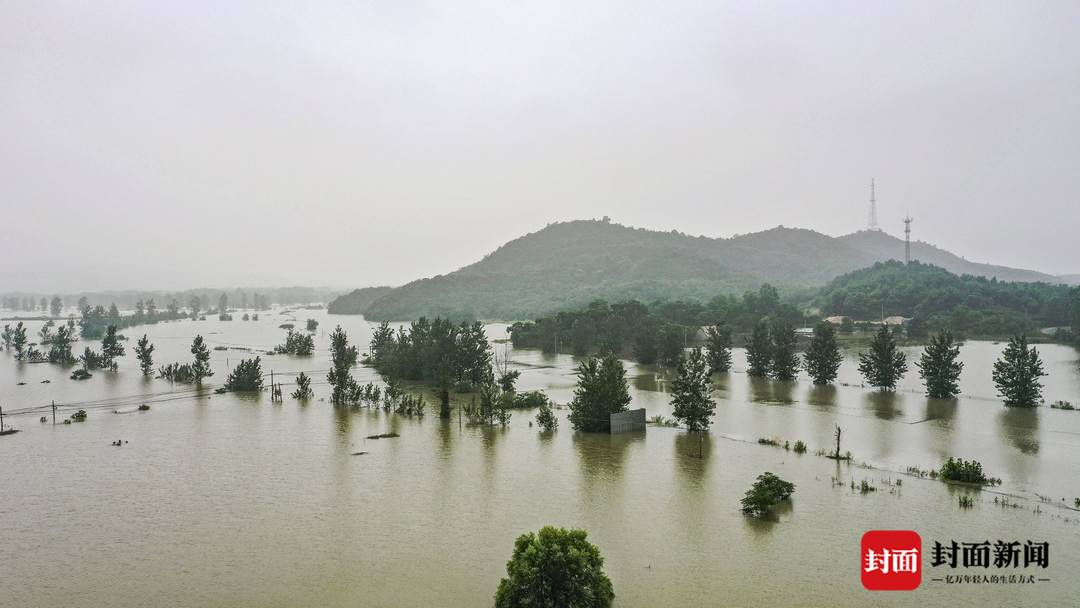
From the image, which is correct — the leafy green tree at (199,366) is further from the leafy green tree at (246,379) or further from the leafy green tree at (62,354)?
the leafy green tree at (62,354)

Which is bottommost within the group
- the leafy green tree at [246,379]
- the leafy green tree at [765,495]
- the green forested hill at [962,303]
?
the leafy green tree at [765,495]

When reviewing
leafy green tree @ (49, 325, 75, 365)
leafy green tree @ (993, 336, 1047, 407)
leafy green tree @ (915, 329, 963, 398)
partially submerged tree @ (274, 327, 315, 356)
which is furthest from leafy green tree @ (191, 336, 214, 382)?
leafy green tree @ (993, 336, 1047, 407)

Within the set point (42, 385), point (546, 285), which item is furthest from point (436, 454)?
point (546, 285)

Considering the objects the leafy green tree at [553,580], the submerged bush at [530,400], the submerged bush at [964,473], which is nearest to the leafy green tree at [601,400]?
the submerged bush at [530,400]

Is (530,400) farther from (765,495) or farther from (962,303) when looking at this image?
(962,303)

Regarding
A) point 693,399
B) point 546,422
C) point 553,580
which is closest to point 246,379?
point 546,422

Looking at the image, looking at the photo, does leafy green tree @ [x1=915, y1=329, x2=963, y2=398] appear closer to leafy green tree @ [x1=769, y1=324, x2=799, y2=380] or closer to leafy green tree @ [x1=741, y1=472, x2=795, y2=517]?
leafy green tree @ [x1=769, y1=324, x2=799, y2=380]
